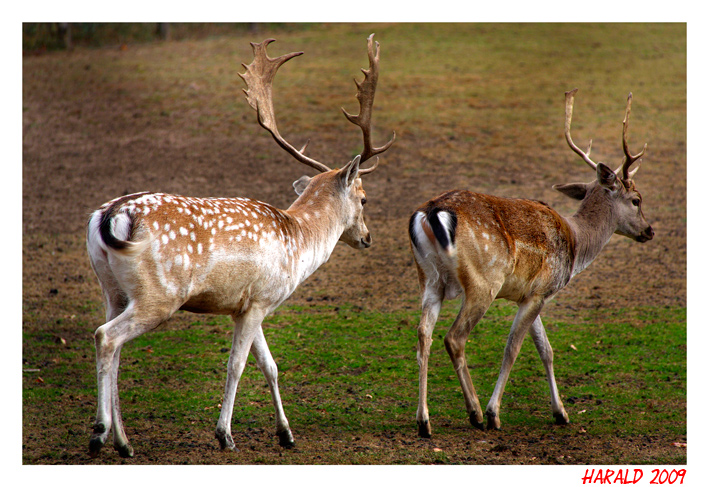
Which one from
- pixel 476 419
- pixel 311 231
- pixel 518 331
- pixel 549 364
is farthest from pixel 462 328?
pixel 311 231

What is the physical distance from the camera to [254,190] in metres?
13.6

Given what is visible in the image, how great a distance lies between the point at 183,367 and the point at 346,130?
9.23 m

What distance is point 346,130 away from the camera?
53.5 ft

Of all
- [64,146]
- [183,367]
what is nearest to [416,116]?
[64,146]

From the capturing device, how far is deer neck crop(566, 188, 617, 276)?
7395 millimetres

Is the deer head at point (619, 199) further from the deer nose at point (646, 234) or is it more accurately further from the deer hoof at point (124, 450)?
the deer hoof at point (124, 450)

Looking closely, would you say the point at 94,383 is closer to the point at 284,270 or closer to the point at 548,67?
the point at 284,270

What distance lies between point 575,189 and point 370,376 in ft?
9.45

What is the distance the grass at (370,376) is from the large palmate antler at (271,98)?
2.21 meters

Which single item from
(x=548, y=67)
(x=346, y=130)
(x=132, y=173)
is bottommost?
(x=132, y=173)

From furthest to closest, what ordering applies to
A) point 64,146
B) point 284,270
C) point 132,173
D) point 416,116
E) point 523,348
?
point 416,116
point 64,146
point 132,173
point 523,348
point 284,270

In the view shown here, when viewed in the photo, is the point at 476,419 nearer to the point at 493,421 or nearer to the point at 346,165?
the point at 493,421

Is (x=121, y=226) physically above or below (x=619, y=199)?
below

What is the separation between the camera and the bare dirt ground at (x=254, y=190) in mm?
9227
